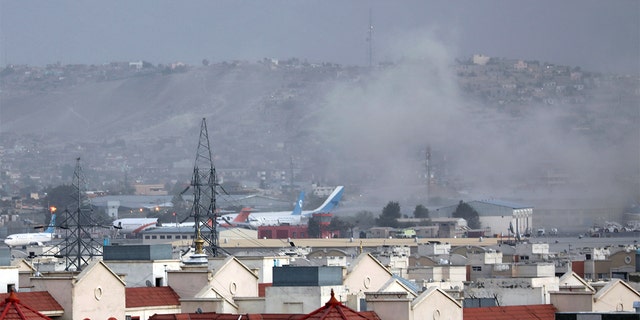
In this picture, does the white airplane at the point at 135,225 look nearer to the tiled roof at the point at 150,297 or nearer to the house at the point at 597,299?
the tiled roof at the point at 150,297

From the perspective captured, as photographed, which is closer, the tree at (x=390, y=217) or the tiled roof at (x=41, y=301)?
the tiled roof at (x=41, y=301)

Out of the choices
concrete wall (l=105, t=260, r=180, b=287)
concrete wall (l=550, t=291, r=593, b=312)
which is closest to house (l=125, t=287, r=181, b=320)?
concrete wall (l=105, t=260, r=180, b=287)

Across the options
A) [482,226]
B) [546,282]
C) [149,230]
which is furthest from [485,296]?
[482,226]

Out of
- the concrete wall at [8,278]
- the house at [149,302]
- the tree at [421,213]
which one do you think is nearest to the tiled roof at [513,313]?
the house at [149,302]

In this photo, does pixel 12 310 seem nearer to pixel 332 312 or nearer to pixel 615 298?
pixel 332 312

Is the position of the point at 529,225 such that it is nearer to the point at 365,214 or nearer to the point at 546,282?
the point at 365,214
